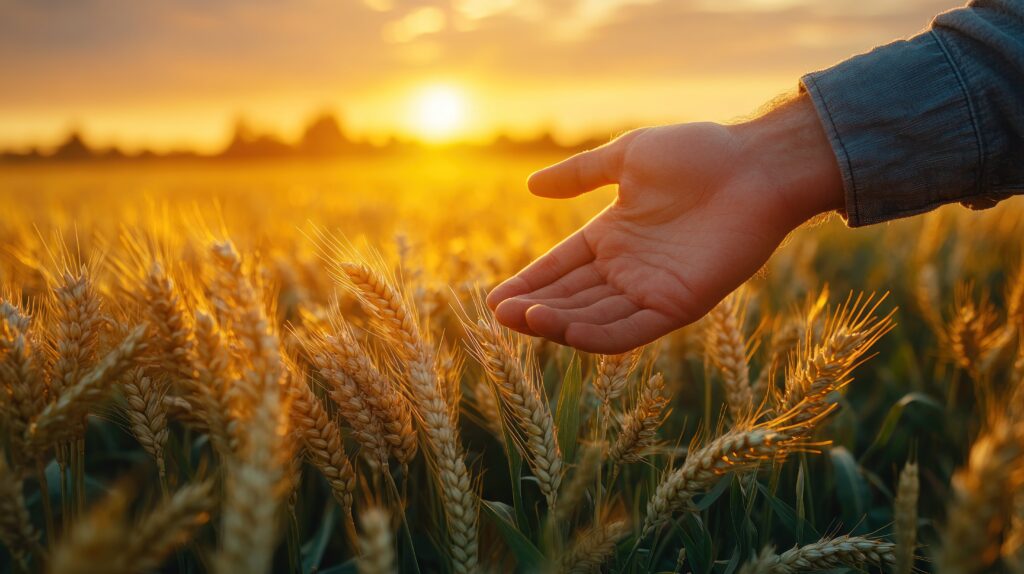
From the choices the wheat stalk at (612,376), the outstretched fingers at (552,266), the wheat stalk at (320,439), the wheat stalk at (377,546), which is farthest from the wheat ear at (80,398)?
the outstretched fingers at (552,266)

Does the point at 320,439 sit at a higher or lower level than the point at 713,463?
higher

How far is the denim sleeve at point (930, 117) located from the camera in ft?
6.48

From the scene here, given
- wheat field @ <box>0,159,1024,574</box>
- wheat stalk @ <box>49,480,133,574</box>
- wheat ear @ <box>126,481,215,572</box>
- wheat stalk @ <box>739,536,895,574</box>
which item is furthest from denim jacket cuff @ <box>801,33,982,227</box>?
wheat stalk @ <box>49,480,133,574</box>

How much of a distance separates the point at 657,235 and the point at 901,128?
821 mm

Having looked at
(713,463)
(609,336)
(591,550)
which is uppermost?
(609,336)

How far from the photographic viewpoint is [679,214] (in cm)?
223

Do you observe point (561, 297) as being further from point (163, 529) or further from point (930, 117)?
point (163, 529)

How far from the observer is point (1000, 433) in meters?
0.88

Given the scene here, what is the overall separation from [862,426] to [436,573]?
198 centimetres

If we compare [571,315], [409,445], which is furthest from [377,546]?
[571,315]

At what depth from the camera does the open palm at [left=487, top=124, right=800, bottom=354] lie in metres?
1.98

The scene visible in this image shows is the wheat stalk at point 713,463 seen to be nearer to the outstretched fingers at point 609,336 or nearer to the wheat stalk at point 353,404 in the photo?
the outstretched fingers at point 609,336

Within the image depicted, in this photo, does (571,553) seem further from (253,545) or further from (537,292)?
(537,292)

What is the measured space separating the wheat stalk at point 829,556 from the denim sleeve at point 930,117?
→ 1.17 metres
